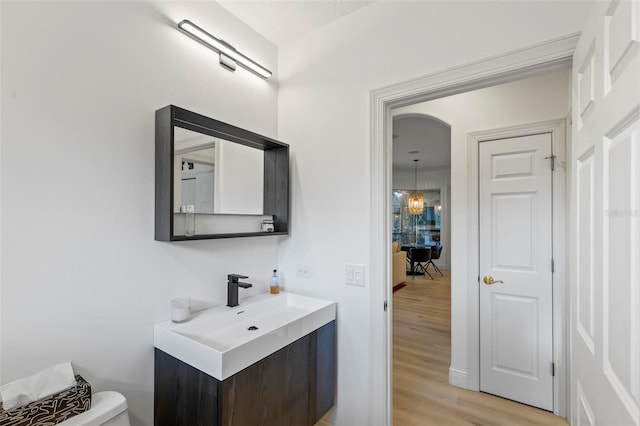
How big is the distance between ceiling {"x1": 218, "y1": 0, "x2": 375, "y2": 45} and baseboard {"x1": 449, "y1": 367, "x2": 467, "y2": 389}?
286 cm

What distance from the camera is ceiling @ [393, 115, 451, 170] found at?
4.95 m

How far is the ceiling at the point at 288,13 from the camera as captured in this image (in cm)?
183

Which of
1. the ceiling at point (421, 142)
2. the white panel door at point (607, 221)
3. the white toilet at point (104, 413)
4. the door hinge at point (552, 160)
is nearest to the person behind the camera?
the white panel door at point (607, 221)

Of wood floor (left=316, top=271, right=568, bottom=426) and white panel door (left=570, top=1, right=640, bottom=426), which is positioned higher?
white panel door (left=570, top=1, right=640, bottom=426)

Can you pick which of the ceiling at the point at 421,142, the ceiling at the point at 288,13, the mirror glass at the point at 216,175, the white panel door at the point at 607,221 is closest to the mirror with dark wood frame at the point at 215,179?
the mirror glass at the point at 216,175

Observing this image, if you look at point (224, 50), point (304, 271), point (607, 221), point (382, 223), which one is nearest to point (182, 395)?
point (304, 271)

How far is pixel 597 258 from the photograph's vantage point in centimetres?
86

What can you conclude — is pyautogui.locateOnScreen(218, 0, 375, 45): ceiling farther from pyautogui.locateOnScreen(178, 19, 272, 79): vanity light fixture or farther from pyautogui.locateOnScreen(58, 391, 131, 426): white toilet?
pyautogui.locateOnScreen(58, 391, 131, 426): white toilet

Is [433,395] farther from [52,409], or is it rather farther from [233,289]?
[52,409]

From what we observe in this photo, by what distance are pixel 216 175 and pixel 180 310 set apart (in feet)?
2.58

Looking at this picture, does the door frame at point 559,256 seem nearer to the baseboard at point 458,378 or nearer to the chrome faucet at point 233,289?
the baseboard at point 458,378

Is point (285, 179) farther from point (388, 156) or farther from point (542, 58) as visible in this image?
point (542, 58)

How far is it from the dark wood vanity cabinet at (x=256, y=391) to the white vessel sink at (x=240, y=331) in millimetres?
44

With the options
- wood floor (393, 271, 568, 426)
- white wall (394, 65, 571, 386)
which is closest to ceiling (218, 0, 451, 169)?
white wall (394, 65, 571, 386)
